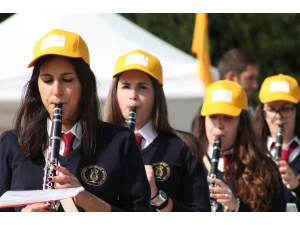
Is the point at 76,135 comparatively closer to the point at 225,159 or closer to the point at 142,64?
the point at 142,64

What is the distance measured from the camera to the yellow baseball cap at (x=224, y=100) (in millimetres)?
5160

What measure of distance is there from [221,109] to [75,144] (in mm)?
1984

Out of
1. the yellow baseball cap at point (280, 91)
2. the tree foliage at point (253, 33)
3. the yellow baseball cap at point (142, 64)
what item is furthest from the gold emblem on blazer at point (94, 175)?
the tree foliage at point (253, 33)

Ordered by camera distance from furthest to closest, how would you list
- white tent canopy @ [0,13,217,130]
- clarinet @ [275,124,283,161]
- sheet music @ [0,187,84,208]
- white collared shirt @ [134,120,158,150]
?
white tent canopy @ [0,13,217,130], clarinet @ [275,124,283,161], white collared shirt @ [134,120,158,150], sheet music @ [0,187,84,208]

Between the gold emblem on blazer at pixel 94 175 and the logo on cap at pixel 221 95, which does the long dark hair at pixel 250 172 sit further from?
the gold emblem on blazer at pixel 94 175

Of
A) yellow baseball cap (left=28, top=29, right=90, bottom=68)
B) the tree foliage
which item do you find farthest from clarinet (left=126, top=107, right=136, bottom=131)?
the tree foliage

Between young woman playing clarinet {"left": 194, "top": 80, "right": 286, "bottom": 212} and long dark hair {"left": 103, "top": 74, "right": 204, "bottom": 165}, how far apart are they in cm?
68

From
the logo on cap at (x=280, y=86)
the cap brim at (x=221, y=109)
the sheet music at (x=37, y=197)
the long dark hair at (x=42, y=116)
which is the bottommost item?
the sheet music at (x=37, y=197)

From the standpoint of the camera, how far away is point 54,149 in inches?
129

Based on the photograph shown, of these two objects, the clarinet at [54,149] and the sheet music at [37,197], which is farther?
the clarinet at [54,149]

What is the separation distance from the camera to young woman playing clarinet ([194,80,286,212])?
5066 millimetres

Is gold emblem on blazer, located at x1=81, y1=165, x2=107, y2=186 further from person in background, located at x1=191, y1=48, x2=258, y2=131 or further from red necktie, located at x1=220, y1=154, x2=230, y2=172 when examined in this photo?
person in background, located at x1=191, y1=48, x2=258, y2=131

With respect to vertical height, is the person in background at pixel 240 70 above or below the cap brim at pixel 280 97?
above

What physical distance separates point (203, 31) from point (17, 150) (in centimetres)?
608
